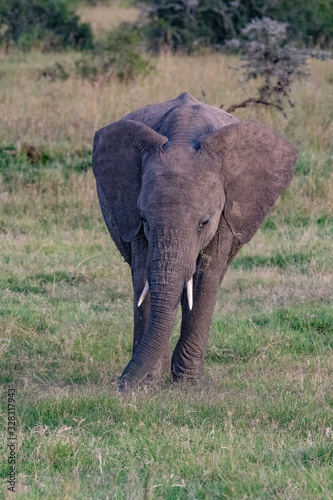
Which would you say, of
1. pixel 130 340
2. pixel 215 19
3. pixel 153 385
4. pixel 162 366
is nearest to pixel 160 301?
pixel 153 385

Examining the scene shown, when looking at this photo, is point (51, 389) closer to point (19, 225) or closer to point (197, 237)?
point (197, 237)

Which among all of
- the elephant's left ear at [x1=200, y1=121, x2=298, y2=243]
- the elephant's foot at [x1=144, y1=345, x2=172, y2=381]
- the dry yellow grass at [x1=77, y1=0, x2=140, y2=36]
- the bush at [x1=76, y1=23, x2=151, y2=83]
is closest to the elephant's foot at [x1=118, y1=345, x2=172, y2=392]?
the elephant's foot at [x1=144, y1=345, x2=172, y2=381]

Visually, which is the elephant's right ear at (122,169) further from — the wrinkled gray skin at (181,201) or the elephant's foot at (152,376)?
the elephant's foot at (152,376)

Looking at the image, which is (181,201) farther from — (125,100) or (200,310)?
(125,100)

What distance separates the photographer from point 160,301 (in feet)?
15.2

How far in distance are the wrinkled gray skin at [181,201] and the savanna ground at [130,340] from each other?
0.33 meters

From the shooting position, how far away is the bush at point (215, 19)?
18500 mm

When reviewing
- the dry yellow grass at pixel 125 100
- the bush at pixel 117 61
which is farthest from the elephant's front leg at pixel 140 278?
the bush at pixel 117 61

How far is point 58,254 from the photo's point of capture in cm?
828

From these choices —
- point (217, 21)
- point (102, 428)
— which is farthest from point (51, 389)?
point (217, 21)

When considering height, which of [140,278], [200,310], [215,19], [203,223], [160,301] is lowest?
[215,19]

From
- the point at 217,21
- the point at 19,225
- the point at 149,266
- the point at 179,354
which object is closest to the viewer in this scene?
the point at 149,266

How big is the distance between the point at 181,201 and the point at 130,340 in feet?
6.01

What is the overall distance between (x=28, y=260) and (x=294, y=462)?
186 inches
